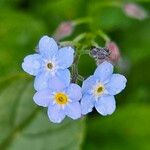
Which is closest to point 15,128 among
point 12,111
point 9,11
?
point 12,111

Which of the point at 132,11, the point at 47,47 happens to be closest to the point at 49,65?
the point at 47,47

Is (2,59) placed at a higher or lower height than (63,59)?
lower

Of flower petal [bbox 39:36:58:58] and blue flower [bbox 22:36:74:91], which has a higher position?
flower petal [bbox 39:36:58:58]

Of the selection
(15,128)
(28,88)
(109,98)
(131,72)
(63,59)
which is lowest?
A: (131,72)

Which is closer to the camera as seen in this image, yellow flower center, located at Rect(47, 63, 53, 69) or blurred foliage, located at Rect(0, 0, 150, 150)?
yellow flower center, located at Rect(47, 63, 53, 69)

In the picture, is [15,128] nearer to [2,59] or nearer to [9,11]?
[2,59]

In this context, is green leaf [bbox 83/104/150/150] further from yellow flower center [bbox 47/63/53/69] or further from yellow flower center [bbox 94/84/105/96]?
yellow flower center [bbox 47/63/53/69]

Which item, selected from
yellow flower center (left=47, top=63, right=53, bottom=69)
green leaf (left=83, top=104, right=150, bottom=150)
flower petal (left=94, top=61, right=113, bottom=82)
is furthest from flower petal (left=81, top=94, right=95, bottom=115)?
green leaf (left=83, top=104, right=150, bottom=150)
